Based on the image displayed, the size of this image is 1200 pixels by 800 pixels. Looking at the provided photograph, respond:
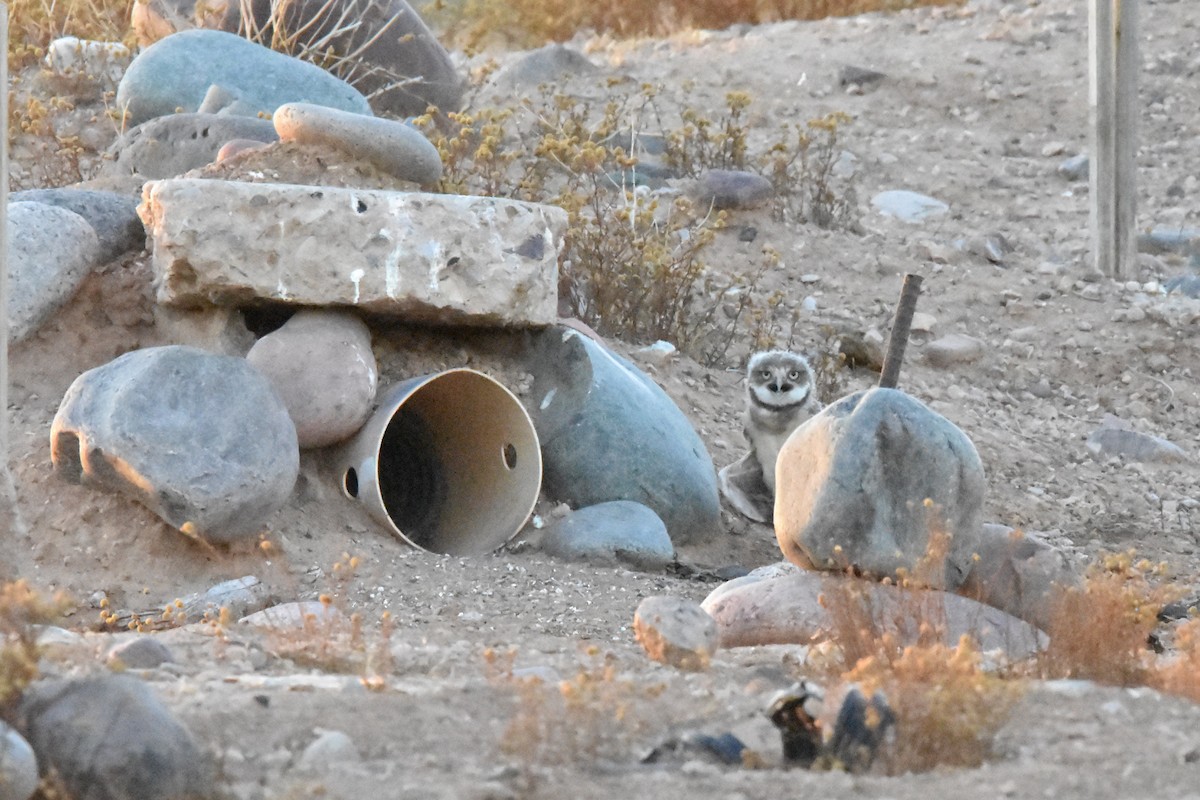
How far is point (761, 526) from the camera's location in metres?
7.60

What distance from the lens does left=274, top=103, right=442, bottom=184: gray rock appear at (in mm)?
7230

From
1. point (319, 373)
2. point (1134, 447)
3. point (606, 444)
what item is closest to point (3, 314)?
point (319, 373)

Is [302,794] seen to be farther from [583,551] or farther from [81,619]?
[583,551]

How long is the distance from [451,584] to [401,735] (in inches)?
105

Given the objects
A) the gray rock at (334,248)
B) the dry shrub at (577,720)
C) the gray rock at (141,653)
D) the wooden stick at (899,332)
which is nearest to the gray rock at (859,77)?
the gray rock at (334,248)

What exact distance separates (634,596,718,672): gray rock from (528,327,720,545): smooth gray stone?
2.55 m

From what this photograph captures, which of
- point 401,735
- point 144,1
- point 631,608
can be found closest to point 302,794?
point 401,735

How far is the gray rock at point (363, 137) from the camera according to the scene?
7.23 meters

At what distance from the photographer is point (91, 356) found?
22.9 feet

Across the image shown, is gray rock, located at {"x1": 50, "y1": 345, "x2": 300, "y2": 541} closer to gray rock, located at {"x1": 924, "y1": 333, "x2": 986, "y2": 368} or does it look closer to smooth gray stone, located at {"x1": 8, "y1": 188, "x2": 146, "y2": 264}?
smooth gray stone, located at {"x1": 8, "y1": 188, "x2": 146, "y2": 264}

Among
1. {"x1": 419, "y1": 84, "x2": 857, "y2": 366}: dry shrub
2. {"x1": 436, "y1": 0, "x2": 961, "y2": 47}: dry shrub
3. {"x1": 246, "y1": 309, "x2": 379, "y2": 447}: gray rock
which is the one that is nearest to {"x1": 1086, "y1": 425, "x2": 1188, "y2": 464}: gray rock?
{"x1": 419, "y1": 84, "x2": 857, "y2": 366}: dry shrub

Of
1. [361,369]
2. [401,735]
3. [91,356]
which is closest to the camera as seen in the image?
[401,735]

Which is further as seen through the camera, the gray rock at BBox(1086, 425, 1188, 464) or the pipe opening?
the gray rock at BBox(1086, 425, 1188, 464)

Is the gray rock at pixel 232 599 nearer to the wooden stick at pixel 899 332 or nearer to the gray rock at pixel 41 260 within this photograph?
the gray rock at pixel 41 260
